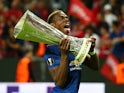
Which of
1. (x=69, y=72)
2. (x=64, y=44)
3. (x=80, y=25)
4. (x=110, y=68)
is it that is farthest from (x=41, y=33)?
(x=80, y=25)

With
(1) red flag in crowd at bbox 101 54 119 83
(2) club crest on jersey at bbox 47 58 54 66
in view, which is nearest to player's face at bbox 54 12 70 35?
(2) club crest on jersey at bbox 47 58 54 66

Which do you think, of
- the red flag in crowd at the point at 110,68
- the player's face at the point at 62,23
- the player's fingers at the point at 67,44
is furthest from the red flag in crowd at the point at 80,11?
the player's fingers at the point at 67,44

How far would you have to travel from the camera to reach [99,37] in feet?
42.6

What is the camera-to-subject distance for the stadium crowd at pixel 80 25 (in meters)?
12.7

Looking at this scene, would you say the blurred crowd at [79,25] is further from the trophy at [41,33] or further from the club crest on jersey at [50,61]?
the trophy at [41,33]

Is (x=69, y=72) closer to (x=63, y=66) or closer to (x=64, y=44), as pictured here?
(x=63, y=66)

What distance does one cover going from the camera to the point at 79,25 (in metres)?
13.8

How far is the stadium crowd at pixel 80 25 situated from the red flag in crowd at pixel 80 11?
140 millimetres

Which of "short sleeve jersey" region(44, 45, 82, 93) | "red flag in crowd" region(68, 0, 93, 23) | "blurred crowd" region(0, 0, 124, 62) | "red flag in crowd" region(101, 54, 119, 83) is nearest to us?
"short sleeve jersey" region(44, 45, 82, 93)

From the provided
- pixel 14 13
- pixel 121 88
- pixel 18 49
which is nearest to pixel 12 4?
pixel 14 13

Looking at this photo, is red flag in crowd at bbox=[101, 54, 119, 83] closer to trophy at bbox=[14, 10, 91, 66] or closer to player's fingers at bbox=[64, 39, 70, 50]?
trophy at bbox=[14, 10, 91, 66]

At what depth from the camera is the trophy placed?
5.46m

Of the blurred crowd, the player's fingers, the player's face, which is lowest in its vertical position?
the player's fingers

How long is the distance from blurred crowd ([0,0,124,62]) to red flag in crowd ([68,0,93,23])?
149 mm
